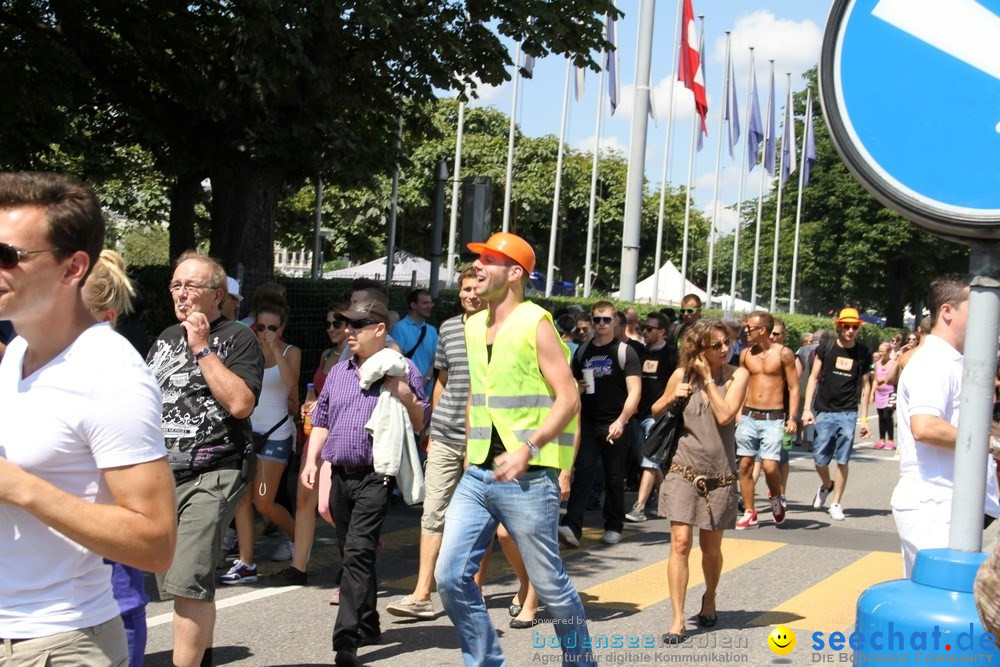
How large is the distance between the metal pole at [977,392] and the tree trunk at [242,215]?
38.6 feet

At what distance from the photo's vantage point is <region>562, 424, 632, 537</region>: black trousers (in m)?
9.18

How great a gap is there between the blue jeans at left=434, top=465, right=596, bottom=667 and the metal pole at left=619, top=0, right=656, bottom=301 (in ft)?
32.3

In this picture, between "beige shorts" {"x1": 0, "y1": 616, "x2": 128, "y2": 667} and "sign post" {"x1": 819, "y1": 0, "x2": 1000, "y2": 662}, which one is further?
"beige shorts" {"x1": 0, "y1": 616, "x2": 128, "y2": 667}

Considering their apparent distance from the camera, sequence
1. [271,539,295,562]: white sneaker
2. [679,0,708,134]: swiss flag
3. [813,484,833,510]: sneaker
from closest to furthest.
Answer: [271,539,295,562]: white sneaker → [813,484,833,510]: sneaker → [679,0,708,134]: swiss flag

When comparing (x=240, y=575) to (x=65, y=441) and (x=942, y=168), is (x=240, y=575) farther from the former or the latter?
(x=942, y=168)

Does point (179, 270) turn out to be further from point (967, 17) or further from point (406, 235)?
point (406, 235)

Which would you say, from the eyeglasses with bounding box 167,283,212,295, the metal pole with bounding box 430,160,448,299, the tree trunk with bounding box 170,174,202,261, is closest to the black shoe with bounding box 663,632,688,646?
the eyeglasses with bounding box 167,283,212,295

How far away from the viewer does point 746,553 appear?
30.7 feet

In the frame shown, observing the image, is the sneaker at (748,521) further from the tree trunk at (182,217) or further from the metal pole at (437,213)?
the tree trunk at (182,217)

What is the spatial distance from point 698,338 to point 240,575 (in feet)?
10.7

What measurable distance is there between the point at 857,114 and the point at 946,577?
0.86 m

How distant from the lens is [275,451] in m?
8.03

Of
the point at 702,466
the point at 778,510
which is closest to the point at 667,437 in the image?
the point at 702,466

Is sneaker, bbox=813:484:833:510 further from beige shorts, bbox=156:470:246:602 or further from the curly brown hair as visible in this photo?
beige shorts, bbox=156:470:246:602
